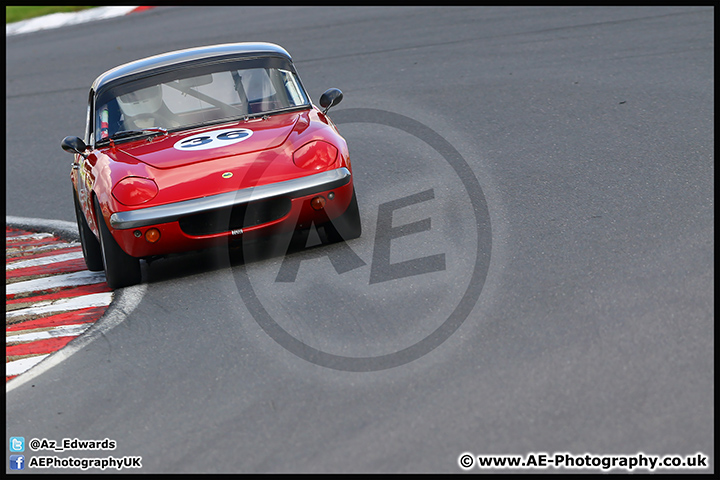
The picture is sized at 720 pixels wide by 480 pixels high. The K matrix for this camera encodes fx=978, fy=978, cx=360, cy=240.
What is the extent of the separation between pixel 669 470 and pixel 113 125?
4775 millimetres

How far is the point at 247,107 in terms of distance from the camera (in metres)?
6.84

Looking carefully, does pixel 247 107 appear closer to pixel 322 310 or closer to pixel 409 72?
pixel 322 310

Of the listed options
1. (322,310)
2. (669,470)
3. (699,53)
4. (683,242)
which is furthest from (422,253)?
(699,53)

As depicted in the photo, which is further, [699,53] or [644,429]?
[699,53]

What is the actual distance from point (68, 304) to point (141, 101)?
1582mm

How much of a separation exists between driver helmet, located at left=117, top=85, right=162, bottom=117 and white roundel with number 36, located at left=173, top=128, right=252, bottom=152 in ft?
1.98

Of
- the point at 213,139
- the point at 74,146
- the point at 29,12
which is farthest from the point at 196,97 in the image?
the point at 29,12

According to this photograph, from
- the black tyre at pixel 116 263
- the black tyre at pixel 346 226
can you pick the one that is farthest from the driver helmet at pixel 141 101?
the black tyre at pixel 346 226

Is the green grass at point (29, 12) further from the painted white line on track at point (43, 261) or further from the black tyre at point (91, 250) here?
the black tyre at point (91, 250)

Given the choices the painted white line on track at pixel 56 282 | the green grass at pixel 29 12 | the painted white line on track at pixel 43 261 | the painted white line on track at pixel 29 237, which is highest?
the painted white line on track at pixel 56 282

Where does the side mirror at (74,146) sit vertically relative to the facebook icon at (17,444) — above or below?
above

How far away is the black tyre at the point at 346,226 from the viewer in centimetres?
619

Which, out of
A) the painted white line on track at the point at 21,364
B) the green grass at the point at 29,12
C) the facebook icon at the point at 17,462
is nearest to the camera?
the facebook icon at the point at 17,462

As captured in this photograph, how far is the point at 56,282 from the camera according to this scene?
6824 millimetres
